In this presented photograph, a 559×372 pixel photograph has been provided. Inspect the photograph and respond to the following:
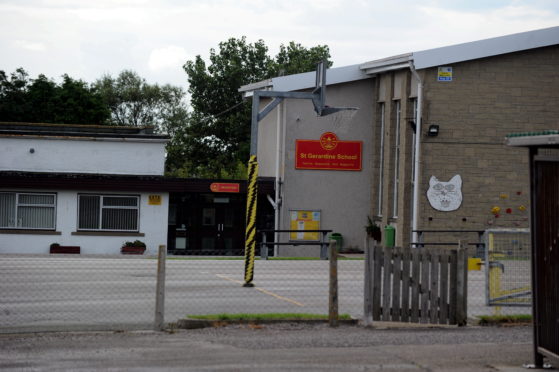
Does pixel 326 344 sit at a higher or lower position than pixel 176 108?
lower

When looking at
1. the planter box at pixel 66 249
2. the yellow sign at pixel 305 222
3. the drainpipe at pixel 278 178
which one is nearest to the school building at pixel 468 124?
the yellow sign at pixel 305 222

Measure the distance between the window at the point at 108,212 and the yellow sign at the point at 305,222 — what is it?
685cm

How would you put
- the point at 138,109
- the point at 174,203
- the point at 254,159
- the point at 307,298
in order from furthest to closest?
the point at 138,109
the point at 174,203
the point at 254,159
the point at 307,298

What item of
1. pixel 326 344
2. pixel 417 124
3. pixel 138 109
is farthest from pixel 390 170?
pixel 138 109

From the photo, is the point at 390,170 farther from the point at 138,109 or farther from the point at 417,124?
the point at 138,109

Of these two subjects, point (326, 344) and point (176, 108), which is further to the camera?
point (176, 108)

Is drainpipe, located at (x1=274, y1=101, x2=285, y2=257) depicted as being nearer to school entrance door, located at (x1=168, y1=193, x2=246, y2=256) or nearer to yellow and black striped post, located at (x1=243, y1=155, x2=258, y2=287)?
school entrance door, located at (x1=168, y1=193, x2=246, y2=256)

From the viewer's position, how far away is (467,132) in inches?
1372

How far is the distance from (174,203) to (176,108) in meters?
47.9

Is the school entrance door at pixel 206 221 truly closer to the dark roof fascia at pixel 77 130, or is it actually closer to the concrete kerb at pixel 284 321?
the dark roof fascia at pixel 77 130

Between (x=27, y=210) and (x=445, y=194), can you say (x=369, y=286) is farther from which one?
(x=27, y=210)

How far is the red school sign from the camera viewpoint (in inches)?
1555

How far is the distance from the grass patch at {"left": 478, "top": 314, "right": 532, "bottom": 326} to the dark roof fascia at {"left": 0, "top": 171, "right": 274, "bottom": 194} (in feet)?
84.2

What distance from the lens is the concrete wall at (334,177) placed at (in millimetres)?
39344
